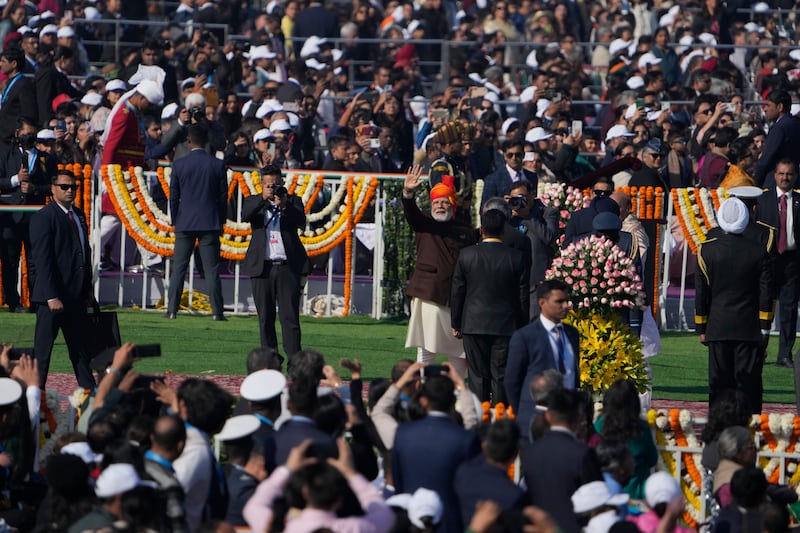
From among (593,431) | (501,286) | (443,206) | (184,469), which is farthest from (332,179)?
(184,469)

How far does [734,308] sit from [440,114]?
9448mm

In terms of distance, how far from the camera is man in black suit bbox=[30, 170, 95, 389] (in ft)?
44.4

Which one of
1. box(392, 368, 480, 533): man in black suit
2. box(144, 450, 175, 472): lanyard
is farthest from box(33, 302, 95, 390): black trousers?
box(392, 368, 480, 533): man in black suit

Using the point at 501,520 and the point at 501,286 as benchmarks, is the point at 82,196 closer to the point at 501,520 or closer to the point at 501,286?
the point at 501,286

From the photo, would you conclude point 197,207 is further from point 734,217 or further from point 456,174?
point 734,217

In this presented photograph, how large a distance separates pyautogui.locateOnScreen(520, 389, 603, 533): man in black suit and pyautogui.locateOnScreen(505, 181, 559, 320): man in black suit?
643 centimetres

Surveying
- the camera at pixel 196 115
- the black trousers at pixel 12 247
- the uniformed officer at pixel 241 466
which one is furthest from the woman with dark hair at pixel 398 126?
the uniformed officer at pixel 241 466

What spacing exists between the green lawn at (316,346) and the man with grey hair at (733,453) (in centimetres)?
512

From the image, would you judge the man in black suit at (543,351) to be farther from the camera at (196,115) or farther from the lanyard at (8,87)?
the lanyard at (8,87)

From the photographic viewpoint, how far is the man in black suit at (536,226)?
610 inches

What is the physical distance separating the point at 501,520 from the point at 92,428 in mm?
2625

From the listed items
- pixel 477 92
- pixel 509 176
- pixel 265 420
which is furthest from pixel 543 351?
pixel 477 92

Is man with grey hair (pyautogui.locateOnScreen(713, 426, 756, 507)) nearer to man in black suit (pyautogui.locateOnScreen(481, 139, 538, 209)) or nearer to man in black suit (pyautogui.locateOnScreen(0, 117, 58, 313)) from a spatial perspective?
man in black suit (pyautogui.locateOnScreen(481, 139, 538, 209))

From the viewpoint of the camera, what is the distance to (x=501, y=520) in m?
7.94
